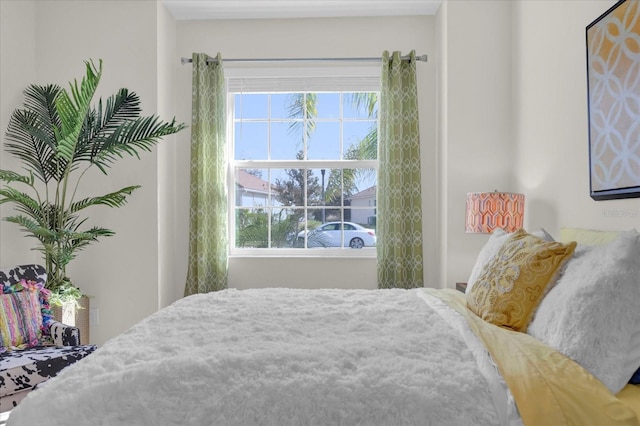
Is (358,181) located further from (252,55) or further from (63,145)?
(63,145)

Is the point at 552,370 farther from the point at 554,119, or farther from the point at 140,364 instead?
the point at 554,119

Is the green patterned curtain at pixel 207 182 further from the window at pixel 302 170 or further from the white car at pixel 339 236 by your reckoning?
the white car at pixel 339 236

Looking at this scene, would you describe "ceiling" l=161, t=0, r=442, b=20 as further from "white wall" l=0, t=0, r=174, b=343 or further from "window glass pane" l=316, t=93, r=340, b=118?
"window glass pane" l=316, t=93, r=340, b=118

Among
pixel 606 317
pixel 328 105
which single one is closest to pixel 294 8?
pixel 328 105

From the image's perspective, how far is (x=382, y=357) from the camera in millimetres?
1426

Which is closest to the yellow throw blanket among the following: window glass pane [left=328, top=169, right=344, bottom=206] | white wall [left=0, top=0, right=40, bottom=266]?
window glass pane [left=328, top=169, right=344, bottom=206]

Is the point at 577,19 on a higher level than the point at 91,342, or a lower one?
higher

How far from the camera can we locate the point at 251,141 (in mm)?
4328

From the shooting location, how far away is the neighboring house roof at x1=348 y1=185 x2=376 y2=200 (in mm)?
4270

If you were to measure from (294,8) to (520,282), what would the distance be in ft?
9.85

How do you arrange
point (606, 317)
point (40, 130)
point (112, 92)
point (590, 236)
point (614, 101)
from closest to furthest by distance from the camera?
point (606, 317) → point (590, 236) → point (614, 101) → point (40, 130) → point (112, 92)

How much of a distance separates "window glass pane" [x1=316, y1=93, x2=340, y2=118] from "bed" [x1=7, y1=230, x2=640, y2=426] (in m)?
2.72

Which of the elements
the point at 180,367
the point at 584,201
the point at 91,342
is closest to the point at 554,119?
the point at 584,201

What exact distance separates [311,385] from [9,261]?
3187 millimetres
